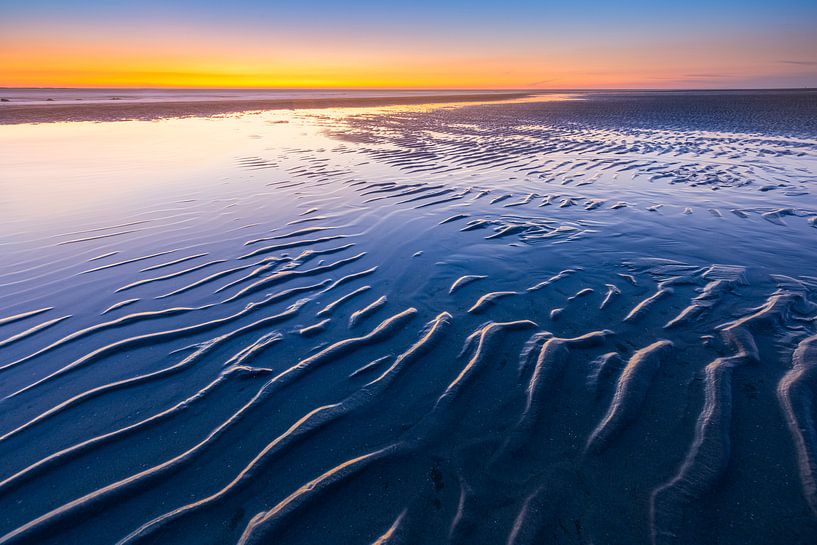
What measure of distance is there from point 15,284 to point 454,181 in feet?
26.9

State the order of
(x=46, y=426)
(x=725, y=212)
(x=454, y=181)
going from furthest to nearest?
(x=454, y=181) < (x=725, y=212) < (x=46, y=426)

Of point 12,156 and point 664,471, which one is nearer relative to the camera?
point 664,471

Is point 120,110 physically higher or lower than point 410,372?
higher

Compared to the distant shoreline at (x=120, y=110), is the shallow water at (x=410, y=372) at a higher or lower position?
lower

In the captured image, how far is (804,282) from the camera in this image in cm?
454

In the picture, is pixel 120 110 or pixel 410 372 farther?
pixel 120 110

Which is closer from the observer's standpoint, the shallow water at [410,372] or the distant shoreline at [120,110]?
the shallow water at [410,372]

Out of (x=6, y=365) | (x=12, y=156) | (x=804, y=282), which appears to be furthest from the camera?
(x=12, y=156)

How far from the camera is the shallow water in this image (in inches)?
85.0

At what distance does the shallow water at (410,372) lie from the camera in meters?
2.16

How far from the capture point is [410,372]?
10.7 feet

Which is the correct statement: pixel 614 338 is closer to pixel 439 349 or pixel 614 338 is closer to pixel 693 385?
pixel 693 385

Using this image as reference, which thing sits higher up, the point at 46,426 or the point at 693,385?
the point at 693,385

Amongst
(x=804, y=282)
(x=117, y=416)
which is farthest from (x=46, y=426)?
(x=804, y=282)
